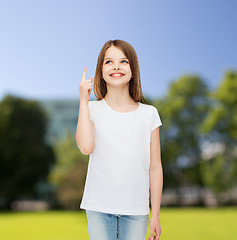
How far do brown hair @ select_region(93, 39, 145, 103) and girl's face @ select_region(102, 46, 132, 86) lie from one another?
3cm

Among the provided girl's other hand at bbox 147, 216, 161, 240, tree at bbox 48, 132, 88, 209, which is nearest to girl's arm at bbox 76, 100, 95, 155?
girl's other hand at bbox 147, 216, 161, 240

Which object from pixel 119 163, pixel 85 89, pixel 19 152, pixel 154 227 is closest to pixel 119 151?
pixel 119 163

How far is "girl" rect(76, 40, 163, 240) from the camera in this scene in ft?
8.11

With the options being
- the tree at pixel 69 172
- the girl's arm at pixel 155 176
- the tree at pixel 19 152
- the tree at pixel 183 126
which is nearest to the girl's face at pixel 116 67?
the girl's arm at pixel 155 176

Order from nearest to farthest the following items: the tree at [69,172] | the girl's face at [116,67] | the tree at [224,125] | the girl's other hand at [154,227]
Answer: the girl's other hand at [154,227], the girl's face at [116,67], the tree at [69,172], the tree at [224,125]

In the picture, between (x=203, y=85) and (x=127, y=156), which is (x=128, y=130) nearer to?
(x=127, y=156)

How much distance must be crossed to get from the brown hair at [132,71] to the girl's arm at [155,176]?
36cm

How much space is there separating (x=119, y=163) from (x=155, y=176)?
1.08 feet

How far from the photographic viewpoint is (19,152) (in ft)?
94.3

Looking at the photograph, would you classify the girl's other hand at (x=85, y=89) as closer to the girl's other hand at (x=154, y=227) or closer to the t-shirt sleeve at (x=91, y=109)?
the t-shirt sleeve at (x=91, y=109)

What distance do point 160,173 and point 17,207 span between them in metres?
29.7

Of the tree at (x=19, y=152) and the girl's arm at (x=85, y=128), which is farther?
the tree at (x=19, y=152)

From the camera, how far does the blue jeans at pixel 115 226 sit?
2.45 meters

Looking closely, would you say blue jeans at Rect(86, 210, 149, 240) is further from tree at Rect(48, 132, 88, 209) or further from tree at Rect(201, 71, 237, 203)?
tree at Rect(201, 71, 237, 203)
